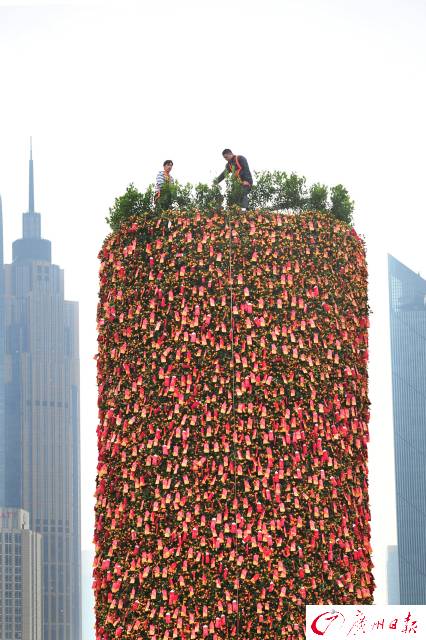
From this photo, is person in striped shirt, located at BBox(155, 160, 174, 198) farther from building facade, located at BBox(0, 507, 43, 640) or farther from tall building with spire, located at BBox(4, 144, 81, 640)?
tall building with spire, located at BBox(4, 144, 81, 640)

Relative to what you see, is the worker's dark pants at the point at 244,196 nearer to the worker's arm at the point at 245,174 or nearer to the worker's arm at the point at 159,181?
the worker's arm at the point at 245,174

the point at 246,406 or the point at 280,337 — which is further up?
the point at 280,337

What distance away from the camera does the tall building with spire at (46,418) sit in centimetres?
9269

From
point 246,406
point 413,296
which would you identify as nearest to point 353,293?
point 246,406

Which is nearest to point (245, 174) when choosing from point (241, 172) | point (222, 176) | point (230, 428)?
point (241, 172)

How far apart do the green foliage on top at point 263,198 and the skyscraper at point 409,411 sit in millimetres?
62466

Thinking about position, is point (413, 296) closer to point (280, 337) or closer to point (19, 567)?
A: point (19, 567)

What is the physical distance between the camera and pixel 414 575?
221 ft

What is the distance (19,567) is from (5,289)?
1300 inches

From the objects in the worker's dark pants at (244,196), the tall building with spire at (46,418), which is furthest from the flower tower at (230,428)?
the tall building with spire at (46,418)

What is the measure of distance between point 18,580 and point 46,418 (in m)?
20.3

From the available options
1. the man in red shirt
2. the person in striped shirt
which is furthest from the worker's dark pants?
the person in striped shirt

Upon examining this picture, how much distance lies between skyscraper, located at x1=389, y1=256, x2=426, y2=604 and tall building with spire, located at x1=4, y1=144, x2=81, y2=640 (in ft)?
106

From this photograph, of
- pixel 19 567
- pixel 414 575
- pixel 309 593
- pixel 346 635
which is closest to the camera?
Answer: pixel 346 635
